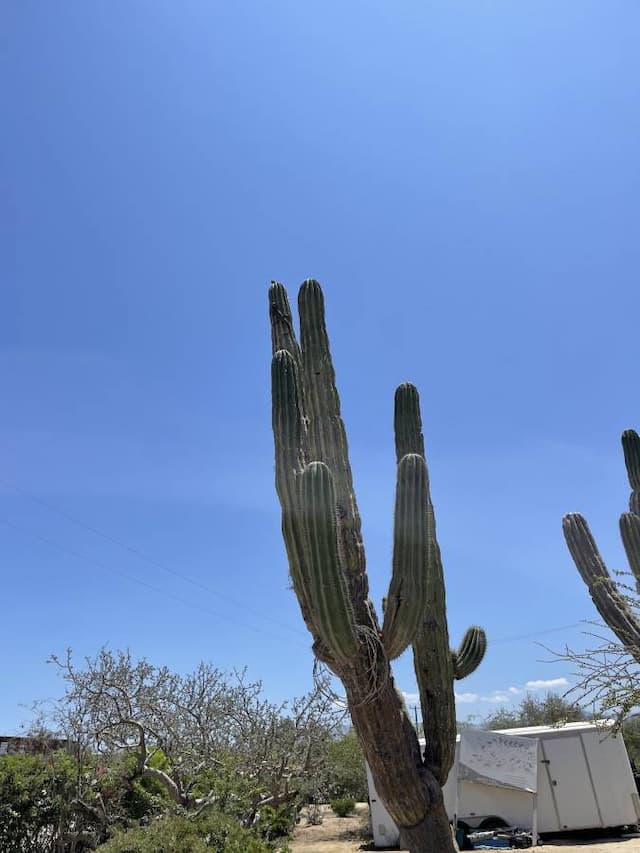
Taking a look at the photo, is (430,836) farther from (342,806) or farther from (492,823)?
(342,806)

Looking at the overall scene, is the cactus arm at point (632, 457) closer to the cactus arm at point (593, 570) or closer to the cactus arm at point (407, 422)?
the cactus arm at point (593, 570)

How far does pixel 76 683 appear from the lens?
1116cm

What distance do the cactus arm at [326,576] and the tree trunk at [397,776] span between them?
2.49 ft

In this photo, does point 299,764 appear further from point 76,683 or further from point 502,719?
point 502,719

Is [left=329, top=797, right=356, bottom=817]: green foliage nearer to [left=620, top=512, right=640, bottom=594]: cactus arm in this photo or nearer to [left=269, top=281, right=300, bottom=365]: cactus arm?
[left=620, top=512, right=640, bottom=594]: cactus arm

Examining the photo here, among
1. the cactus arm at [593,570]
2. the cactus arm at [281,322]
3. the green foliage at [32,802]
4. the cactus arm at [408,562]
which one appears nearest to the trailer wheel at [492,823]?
the cactus arm at [593,570]

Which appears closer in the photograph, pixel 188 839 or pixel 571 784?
pixel 188 839

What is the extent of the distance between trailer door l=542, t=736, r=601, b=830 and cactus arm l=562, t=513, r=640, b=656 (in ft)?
16.0

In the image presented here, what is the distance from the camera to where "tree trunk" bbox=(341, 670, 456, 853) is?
6.09 meters

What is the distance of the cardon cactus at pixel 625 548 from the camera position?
987 centimetres

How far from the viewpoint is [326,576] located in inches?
217

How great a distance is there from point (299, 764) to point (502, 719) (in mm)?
24317

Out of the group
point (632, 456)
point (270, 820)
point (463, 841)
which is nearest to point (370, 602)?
point (270, 820)

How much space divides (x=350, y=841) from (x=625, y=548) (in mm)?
10468
